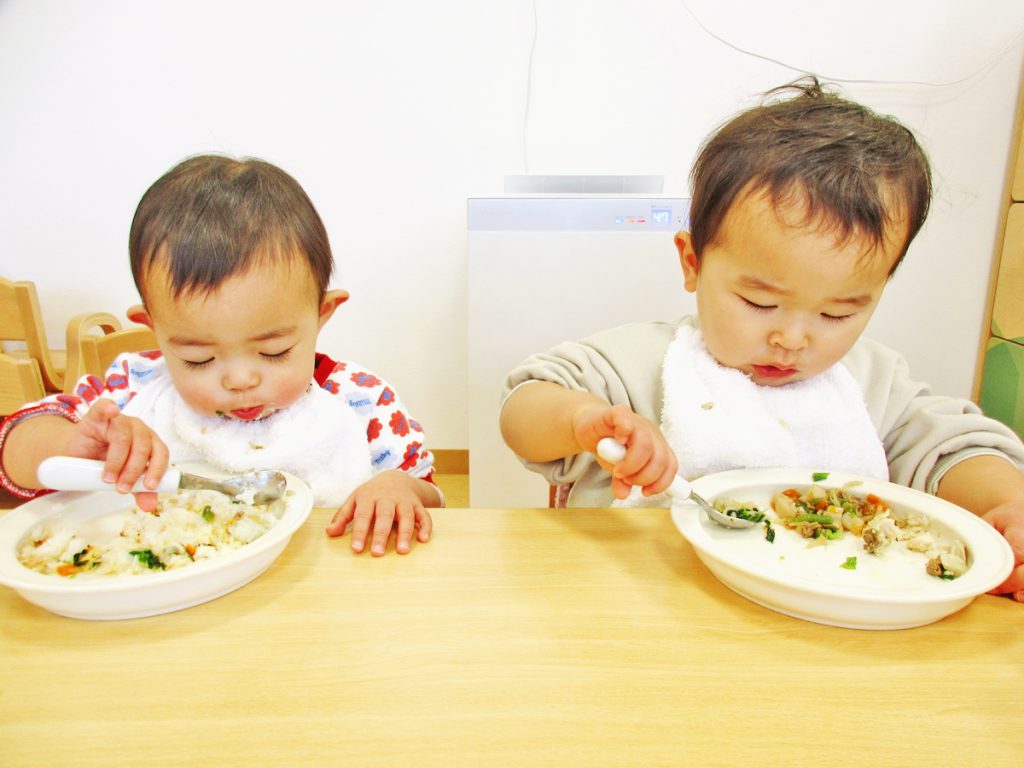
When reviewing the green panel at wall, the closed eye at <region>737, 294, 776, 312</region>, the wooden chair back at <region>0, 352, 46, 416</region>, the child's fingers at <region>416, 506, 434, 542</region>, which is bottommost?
the green panel at wall

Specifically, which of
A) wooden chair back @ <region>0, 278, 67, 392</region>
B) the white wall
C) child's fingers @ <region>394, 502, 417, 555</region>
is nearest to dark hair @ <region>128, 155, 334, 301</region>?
child's fingers @ <region>394, 502, 417, 555</region>

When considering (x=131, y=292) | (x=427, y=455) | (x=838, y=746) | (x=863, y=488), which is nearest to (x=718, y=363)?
(x=863, y=488)

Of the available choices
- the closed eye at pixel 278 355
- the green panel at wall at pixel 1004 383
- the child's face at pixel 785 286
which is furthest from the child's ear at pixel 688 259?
the green panel at wall at pixel 1004 383

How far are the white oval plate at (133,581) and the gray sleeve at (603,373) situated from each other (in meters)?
0.39

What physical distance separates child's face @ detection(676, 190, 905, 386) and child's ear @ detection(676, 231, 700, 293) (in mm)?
23

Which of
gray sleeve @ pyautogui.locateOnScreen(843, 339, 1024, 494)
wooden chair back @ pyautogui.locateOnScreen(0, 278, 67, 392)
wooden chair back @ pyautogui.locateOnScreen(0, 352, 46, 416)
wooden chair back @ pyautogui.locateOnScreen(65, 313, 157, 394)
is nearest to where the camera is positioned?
gray sleeve @ pyautogui.locateOnScreen(843, 339, 1024, 494)

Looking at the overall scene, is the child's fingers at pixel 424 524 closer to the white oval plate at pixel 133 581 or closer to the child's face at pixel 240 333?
the white oval plate at pixel 133 581

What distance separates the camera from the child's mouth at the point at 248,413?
951 millimetres

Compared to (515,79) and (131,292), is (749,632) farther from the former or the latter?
(131,292)

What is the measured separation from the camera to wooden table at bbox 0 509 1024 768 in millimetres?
467

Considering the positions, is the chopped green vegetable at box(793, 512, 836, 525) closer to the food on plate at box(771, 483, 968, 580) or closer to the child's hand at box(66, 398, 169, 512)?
the food on plate at box(771, 483, 968, 580)

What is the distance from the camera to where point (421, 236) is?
2.39m

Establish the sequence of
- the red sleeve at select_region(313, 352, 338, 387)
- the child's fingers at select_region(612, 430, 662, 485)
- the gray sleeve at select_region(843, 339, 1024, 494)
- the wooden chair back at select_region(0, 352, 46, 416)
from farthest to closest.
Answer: the wooden chair back at select_region(0, 352, 46, 416), the red sleeve at select_region(313, 352, 338, 387), the gray sleeve at select_region(843, 339, 1024, 494), the child's fingers at select_region(612, 430, 662, 485)

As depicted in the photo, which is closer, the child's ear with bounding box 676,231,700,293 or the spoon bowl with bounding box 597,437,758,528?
the spoon bowl with bounding box 597,437,758,528
